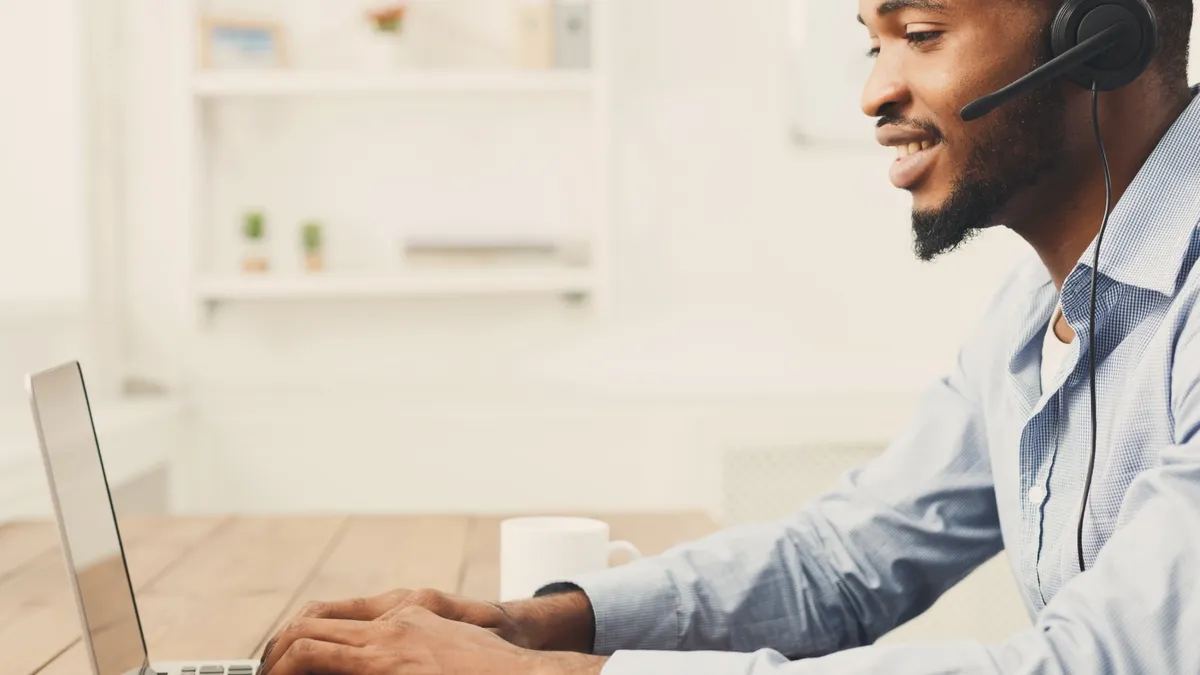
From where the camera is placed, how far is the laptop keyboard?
90cm

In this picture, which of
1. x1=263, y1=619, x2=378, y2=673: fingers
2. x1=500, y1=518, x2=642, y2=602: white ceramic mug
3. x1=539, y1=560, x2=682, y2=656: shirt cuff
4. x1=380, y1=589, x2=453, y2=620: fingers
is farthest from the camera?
x1=500, y1=518, x2=642, y2=602: white ceramic mug

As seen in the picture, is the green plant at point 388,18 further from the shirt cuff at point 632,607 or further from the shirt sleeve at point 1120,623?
the shirt sleeve at point 1120,623

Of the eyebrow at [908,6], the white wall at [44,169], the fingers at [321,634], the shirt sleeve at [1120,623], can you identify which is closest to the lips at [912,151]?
the eyebrow at [908,6]

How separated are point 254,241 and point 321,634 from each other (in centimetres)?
192

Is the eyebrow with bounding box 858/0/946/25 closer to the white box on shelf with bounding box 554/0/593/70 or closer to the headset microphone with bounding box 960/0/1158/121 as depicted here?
the headset microphone with bounding box 960/0/1158/121

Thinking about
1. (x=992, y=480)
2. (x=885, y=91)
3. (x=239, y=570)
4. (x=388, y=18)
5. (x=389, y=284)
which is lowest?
(x=239, y=570)

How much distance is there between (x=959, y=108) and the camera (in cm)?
106

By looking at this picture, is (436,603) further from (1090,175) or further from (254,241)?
(254,241)

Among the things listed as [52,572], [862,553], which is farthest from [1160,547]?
[52,572]

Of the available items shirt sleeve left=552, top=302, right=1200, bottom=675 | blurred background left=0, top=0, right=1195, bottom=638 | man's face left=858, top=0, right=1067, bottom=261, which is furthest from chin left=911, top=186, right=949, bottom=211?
blurred background left=0, top=0, right=1195, bottom=638

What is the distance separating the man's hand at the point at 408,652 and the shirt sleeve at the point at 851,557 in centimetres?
27

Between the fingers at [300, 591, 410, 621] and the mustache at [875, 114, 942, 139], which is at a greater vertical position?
the mustache at [875, 114, 942, 139]

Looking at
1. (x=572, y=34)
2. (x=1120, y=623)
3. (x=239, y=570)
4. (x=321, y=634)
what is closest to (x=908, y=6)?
(x=1120, y=623)

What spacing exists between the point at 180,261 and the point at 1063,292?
1976mm
